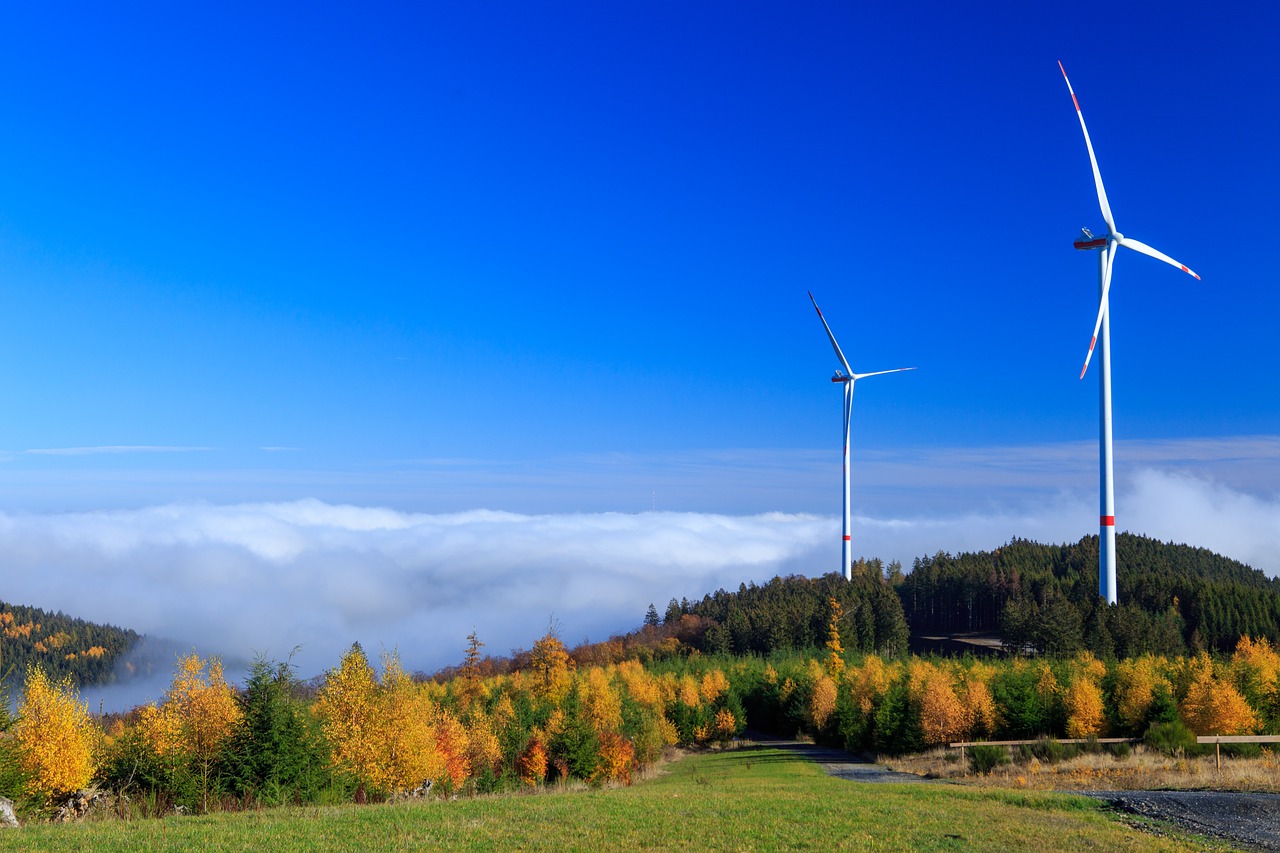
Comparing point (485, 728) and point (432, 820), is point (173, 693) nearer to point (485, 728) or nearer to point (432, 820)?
point (485, 728)

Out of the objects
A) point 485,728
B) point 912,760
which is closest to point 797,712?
point 912,760

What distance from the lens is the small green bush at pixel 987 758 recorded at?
59331 mm

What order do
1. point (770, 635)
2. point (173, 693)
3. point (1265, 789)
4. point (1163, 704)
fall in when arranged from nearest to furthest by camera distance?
point (1265, 789), point (173, 693), point (1163, 704), point (770, 635)

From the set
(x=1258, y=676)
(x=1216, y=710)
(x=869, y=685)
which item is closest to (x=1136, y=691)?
(x=1216, y=710)

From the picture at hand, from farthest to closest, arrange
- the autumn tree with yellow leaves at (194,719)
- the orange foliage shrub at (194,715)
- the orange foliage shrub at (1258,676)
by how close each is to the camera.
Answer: the orange foliage shrub at (1258,676), the orange foliage shrub at (194,715), the autumn tree with yellow leaves at (194,719)

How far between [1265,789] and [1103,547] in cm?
9333

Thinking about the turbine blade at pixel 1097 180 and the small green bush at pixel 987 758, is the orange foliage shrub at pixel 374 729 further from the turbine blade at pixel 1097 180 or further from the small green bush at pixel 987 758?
the turbine blade at pixel 1097 180

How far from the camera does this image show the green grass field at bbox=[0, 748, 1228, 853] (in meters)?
23.1

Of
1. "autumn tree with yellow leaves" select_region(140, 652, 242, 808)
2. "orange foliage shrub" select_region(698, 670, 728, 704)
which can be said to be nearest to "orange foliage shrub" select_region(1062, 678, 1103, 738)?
"orange foliage shrub" select_region(698, 670, 728, 704)

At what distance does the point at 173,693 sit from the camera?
200 feet

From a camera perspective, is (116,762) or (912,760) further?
(912,760)

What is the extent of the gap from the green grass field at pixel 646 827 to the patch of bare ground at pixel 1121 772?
9663mm

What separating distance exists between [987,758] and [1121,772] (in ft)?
40.4

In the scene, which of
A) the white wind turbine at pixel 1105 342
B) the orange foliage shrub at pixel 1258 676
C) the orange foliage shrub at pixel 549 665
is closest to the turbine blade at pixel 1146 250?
the white wind turbine at pixel 1105 342
